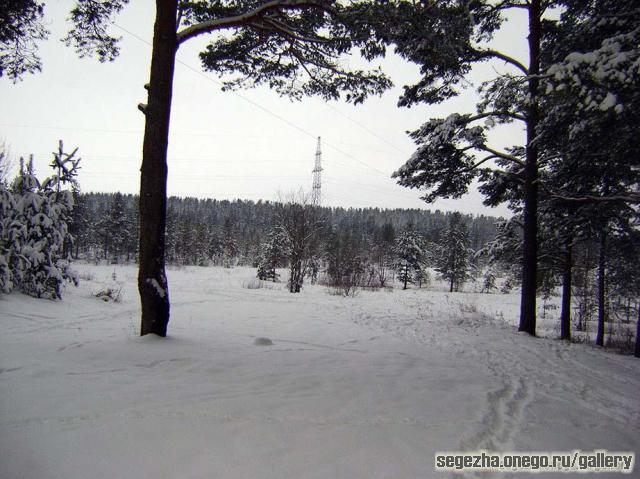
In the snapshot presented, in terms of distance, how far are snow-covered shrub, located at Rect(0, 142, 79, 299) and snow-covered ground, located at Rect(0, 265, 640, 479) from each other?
3412 mm

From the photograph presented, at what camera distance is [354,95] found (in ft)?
20.8

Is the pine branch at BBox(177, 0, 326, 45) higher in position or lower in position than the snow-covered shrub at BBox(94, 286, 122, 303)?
higher

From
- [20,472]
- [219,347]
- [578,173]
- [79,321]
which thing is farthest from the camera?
[79,321]

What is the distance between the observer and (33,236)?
381 inches

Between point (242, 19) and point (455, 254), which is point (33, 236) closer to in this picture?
point (242, 19)

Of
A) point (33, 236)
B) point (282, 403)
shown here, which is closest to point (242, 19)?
point (282, 403)

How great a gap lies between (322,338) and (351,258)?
18.4m

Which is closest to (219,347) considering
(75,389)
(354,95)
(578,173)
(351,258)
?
(75,389)

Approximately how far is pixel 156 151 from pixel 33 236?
8.23 metres

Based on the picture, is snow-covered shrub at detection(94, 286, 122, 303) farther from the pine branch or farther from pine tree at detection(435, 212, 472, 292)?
pine tree at detection(435, 212, 472, 292)

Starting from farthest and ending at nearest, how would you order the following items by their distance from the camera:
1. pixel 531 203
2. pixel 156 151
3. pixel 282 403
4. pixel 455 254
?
1. pixel 455 254
2. pixel 531 203
3. pixel 156 151
4. pixel 282 403

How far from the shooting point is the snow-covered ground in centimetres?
207

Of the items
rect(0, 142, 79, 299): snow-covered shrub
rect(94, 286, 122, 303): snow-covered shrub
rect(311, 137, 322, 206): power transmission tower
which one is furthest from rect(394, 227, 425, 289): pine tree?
rect(0, 142, 79, 299): snow-covered shrub

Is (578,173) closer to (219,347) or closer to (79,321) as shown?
(219,347)
